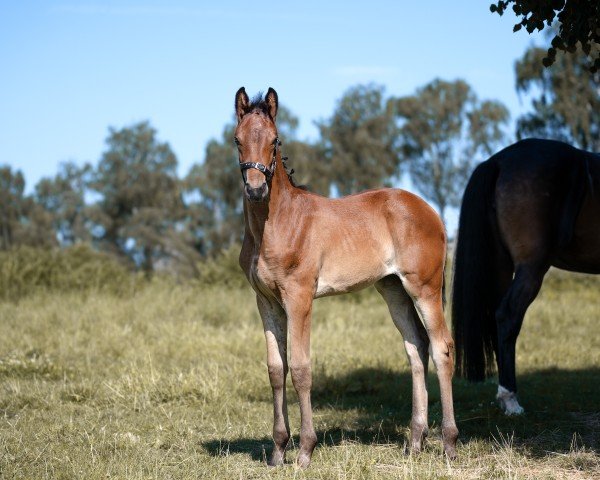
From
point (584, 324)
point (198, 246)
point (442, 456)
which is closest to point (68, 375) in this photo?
point (442, 456)

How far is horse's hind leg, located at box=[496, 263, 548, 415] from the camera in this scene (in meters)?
6.83

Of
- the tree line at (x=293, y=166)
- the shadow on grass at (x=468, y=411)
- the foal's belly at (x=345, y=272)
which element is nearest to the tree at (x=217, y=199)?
the tree line at (x=293, y=166)

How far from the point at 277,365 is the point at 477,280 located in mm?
2786

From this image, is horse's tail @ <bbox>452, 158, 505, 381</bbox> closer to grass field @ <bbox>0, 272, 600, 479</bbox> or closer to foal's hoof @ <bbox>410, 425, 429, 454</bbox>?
grass field @ <bbox>0, 272, 600, 479</bbox>

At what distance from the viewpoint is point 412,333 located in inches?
231

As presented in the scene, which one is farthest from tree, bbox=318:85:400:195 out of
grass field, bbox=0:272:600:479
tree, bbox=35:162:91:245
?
grass field, bbox=0:272:600:479

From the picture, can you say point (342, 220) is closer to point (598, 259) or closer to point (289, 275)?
point (289, 275)

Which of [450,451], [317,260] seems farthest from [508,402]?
[317,260]

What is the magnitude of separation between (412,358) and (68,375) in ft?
15.0

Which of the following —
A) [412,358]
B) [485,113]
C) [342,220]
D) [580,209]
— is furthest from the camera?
[485,113]

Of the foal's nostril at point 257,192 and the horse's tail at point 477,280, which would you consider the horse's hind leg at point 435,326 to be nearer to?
the foal's nostril at point 257,192

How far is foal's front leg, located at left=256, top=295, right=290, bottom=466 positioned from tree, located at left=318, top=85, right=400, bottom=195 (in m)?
38.2

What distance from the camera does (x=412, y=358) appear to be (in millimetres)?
5812

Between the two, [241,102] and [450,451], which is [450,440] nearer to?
[450,451]
